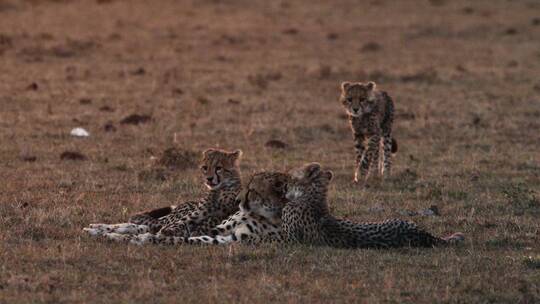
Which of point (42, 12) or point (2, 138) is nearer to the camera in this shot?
point (2, 138)

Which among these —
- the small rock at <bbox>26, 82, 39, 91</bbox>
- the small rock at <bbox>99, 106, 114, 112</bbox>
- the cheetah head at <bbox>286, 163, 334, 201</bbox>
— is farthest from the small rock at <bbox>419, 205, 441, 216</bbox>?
the small rock at <bbox>26, 82, 39, 91</bbox>

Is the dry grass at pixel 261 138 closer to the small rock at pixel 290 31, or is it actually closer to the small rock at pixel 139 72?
the small rock at pixel 290 31

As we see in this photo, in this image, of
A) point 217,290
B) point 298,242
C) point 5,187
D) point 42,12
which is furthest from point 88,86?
point 42,12

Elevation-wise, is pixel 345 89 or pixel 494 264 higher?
pixel 345 89

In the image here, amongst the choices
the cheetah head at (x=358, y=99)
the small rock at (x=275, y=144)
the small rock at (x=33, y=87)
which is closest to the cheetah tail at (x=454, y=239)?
the cheetah head at (x=358, y=99)

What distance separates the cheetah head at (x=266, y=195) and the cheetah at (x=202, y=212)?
9.1 inches

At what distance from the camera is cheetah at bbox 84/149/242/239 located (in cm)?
884

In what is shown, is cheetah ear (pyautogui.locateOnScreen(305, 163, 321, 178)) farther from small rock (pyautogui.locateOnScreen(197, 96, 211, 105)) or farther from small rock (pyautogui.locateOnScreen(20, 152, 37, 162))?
small rock (pyautogui.locateOnScreen(197, 96, 211, 105))

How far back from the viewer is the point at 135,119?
1586 cm

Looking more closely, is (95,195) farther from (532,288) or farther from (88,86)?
(88,86)

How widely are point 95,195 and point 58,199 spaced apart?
0.48 m

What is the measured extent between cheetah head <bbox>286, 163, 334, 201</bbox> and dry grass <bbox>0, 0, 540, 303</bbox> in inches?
26.5

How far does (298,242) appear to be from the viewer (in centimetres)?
850

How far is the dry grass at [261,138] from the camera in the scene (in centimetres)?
748
